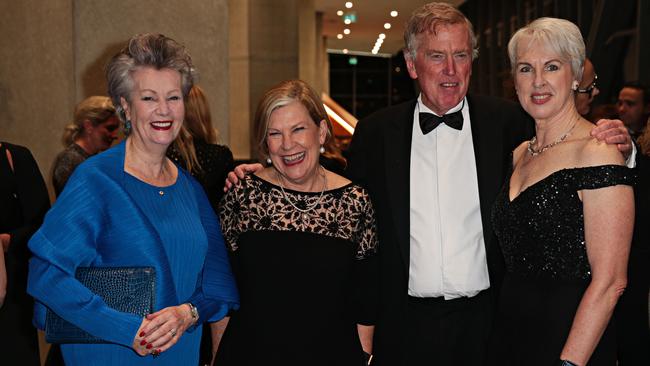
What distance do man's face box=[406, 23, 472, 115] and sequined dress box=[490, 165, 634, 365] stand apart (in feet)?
2.33

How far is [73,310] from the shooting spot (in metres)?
2.38

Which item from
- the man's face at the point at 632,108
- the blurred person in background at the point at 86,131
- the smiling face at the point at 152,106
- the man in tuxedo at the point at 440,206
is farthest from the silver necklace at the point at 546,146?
the man's face at the point at 632,108

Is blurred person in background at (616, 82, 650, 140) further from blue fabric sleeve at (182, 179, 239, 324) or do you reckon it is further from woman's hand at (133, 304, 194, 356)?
woman's hand at (133, 304, 194, 356)

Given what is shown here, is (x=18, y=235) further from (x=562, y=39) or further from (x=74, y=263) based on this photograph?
(x=562, y=39)

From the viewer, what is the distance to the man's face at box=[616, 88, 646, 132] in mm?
6184

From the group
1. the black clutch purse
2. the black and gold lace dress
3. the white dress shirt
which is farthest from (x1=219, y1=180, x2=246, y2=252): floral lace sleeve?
the white dress shirt

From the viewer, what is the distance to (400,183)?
130 inches

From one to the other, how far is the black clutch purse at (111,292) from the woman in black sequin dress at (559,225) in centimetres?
124

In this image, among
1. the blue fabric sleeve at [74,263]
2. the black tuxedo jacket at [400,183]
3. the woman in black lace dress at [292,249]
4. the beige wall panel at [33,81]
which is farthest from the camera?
the beige wall panel at [33,81]

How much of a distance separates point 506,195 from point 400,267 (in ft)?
1.99

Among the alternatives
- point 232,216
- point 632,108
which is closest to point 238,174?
point 232,216

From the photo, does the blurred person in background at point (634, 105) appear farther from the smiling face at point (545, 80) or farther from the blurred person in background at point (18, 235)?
the blurred person in background at point (18, 235)

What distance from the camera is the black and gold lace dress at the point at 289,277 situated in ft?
9.62

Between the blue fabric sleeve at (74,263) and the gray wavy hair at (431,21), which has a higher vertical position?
the gray wavy hair at (431,21)
